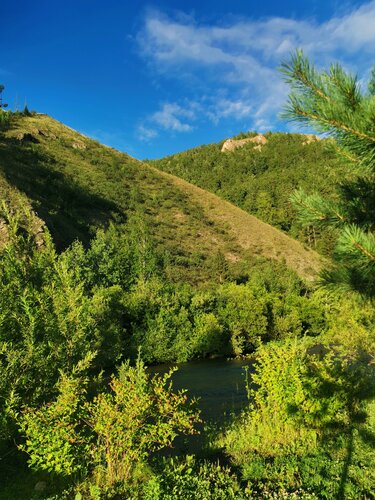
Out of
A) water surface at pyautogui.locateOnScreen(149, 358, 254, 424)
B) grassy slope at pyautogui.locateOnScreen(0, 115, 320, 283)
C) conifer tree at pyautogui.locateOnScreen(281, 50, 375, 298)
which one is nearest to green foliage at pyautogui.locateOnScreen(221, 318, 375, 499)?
water surface at pyautogui.locateOnScreen(149, 358, 254, 424)

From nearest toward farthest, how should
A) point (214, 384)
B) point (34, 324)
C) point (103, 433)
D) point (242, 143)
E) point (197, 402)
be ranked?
point (103, 433) < point (34, 324) < point (197, 402) < point (214, 384) < point (242, 143)

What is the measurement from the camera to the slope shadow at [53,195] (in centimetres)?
4832

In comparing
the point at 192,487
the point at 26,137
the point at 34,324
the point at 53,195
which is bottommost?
the point at 192,487

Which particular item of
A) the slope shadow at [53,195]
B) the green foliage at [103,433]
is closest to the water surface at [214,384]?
the green foliage at [103,433]

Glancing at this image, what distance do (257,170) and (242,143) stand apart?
116 ft

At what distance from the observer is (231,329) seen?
123 ft

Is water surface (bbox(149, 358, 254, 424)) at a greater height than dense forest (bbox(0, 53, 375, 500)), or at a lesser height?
lesser

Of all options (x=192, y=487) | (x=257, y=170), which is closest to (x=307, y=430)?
(x=192, y=487)

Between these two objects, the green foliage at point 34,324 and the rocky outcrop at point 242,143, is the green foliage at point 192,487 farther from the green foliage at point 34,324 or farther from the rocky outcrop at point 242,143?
the rocky outcrop at point 242,143

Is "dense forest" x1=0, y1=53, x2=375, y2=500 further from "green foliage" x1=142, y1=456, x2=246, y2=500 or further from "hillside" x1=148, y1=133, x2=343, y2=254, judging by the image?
"hillside" x1=148, y1=133, x2=343, y2=254

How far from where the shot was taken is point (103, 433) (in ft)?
24.3

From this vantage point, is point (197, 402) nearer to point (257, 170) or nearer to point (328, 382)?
point (328, 382)

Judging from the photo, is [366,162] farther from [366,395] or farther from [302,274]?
[302,274]

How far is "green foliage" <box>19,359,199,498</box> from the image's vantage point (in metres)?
7.09
